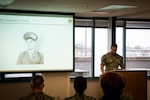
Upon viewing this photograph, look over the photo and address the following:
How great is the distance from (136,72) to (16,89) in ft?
9.51

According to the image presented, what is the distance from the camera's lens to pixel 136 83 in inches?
217

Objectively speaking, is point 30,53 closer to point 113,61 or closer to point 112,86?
point 113,61

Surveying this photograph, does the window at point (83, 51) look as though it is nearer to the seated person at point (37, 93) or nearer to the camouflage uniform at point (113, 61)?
the camouflage uniform at point (113, 61)

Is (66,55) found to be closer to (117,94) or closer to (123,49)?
(123,49)

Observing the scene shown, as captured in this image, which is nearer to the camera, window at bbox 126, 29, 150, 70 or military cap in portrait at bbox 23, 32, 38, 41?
military cap in portrait at bbox 23, 32, 38, 41

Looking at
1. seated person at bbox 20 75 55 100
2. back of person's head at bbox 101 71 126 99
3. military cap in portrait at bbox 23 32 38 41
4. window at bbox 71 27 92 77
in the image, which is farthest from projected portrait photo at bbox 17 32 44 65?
back of person's head at bbox 101 71 126 99

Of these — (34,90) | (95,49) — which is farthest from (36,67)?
(34,90)

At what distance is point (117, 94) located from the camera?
1920mm

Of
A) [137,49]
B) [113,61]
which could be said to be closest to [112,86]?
[113,61]

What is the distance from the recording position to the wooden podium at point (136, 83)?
546 cm

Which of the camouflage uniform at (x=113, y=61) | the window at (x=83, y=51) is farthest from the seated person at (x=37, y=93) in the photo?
the window at (x=83, y=51)

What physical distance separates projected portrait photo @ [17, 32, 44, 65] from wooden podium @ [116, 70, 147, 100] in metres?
2.01

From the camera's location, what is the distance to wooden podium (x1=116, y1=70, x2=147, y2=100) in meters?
5.46

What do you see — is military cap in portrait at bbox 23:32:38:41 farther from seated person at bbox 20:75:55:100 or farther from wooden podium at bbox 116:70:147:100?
seated person at bbox 20:75:55:100
